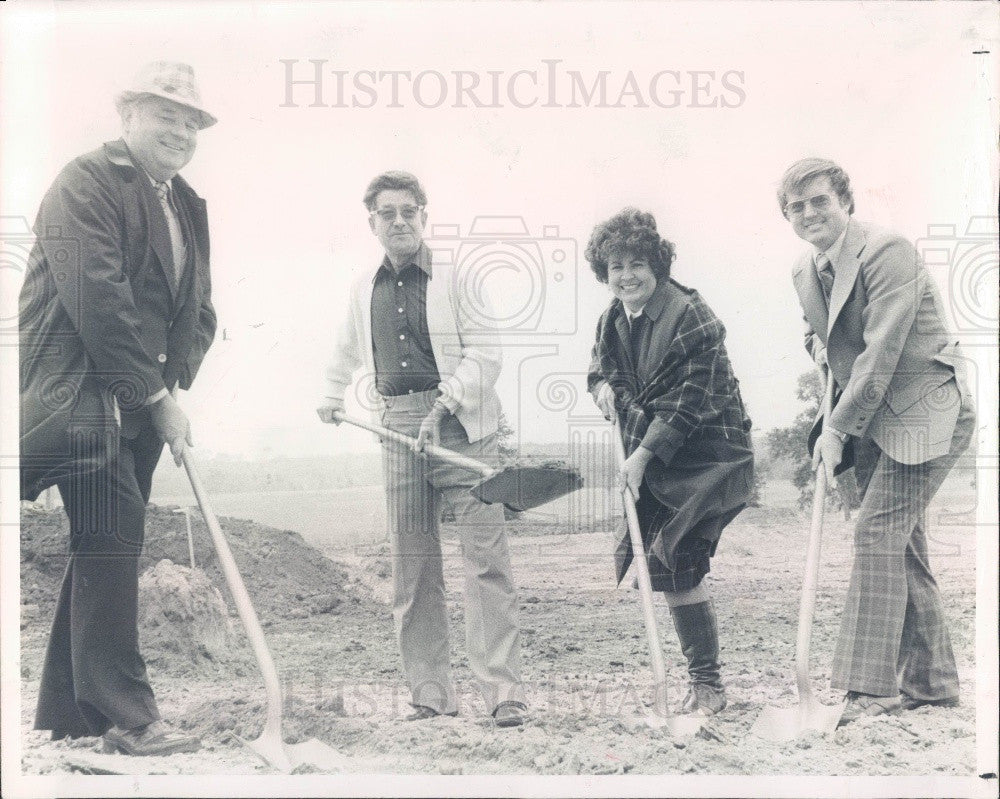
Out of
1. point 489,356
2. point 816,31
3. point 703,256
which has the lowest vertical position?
point 489,356

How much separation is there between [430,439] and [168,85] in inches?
66.2

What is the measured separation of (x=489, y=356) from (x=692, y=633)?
1.31 meters

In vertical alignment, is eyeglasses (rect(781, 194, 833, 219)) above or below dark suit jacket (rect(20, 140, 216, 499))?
above

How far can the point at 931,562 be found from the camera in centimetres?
451

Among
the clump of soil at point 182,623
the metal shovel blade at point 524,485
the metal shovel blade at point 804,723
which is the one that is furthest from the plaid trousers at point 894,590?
the clump of soil at point 182,623

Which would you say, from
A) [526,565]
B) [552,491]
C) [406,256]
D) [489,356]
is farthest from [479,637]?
[406,256]

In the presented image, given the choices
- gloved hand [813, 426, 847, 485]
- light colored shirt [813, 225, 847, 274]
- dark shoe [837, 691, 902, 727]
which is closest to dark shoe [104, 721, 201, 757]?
dark shoe [837, 691, 902, 727]

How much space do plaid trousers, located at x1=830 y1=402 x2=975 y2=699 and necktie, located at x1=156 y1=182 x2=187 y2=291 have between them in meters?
2.67

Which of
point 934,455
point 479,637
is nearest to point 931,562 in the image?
point 934,455

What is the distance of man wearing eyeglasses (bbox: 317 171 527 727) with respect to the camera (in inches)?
176

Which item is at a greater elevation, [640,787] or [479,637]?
[479,637]

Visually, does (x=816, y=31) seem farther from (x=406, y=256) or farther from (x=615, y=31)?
(x=406, y=256)

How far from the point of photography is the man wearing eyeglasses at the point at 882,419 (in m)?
4.43

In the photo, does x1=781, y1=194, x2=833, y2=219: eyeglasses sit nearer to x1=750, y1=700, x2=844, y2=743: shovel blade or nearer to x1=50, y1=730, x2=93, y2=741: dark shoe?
x1=750, y1=700, x2=844, y2=743: shovel blade
